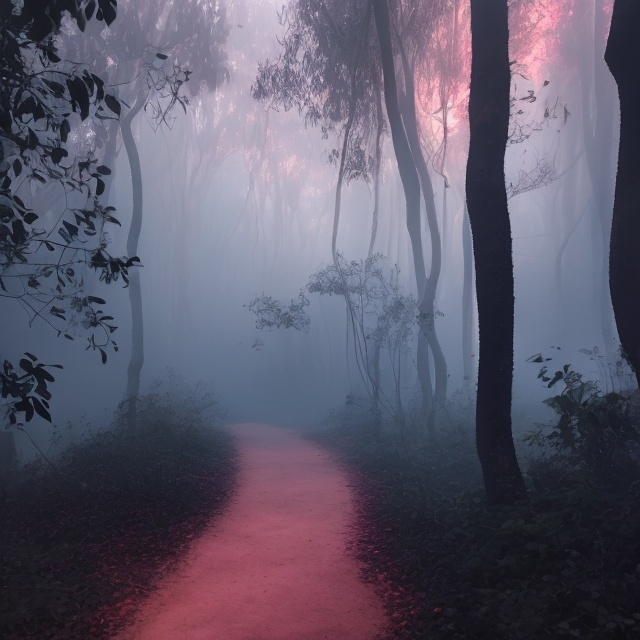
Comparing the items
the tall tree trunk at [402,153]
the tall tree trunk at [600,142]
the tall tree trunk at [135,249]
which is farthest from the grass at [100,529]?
the tall tree trunk at [600,142]

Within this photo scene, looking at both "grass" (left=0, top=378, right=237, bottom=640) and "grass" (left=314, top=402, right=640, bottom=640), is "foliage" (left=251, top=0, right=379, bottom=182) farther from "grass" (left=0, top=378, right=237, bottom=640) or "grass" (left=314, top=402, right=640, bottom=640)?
"grass" (left=314, top=402, right=640, bottom=640)

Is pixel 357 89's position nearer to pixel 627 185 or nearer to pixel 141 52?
pixel 141 52

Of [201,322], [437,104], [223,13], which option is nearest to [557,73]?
[437,104]

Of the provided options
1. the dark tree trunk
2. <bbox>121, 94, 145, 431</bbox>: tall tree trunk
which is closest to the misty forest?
the dark tree trunk

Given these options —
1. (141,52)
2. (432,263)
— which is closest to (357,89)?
(432,263)

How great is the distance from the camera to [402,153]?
608 inches

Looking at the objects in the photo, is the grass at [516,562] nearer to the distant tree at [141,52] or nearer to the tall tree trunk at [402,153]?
the tall tree trunk at [402,153]

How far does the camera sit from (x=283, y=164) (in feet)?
144

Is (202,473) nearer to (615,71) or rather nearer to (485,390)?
(485,390)

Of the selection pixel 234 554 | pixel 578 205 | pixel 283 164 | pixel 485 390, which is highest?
pixel 283 164

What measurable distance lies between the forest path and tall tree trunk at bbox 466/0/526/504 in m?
2.41

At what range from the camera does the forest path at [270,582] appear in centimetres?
516

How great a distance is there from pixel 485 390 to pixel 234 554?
423 cm

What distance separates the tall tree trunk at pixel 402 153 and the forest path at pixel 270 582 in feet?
26.1
